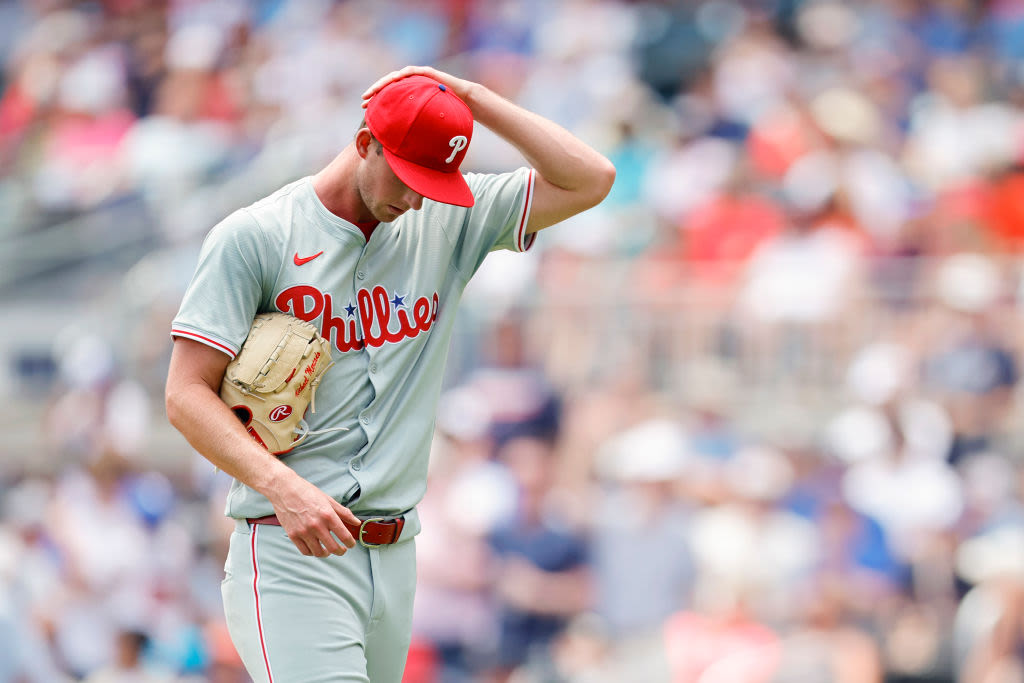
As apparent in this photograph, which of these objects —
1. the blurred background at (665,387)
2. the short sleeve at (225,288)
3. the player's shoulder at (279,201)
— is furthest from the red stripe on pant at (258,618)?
the blurred background at (665,387)

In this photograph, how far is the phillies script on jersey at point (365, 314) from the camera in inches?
139

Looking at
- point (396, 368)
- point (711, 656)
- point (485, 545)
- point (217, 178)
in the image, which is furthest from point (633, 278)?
point (396, 368)

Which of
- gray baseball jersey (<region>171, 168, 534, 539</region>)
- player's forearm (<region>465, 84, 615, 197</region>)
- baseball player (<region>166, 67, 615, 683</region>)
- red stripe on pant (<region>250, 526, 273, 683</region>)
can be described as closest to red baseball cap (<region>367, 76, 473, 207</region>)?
baseball player (<region>166, 67, 615, 683</region>)

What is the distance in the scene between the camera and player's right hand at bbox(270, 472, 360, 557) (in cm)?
325

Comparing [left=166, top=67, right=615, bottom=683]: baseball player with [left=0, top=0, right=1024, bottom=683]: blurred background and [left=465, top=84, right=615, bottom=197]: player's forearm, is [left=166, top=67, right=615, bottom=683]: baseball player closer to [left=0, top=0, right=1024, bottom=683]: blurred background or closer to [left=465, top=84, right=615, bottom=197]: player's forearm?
[left=465, top=84, right=615, bottom=197]: player's forearm

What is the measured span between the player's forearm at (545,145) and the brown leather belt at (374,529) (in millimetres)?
1019

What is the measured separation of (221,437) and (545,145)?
115 cm

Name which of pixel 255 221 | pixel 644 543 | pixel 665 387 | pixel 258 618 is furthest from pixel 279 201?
pixel 665 387

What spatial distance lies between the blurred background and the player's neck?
180 inches

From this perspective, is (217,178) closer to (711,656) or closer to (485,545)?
(485,545)

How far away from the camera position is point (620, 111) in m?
11.1

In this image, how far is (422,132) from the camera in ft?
11.1

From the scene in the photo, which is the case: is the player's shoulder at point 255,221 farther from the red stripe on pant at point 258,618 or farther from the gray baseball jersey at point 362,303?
the red stripe on pant at point 258,618

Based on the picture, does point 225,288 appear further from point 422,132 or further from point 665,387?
point 665,387
